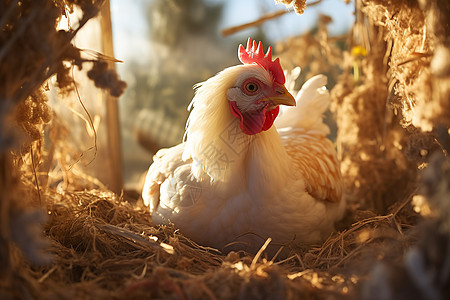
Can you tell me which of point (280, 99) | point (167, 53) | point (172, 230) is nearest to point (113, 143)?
point (172, 230)

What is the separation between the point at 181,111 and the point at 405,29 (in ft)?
12.1

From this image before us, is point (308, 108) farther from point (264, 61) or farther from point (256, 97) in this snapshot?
point (256, 97)

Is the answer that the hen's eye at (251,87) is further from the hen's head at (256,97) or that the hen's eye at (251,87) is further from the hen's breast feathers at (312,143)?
the hen's breast feathers at (312,143)

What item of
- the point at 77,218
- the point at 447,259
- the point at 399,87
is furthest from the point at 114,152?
the point at 447,259

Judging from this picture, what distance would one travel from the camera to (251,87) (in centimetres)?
225

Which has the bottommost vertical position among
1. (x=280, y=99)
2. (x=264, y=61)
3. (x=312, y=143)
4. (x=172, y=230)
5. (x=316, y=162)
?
(x=172, y=230)

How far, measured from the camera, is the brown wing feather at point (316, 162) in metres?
2.61

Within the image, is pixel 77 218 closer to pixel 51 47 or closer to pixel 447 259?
pixel 51 47

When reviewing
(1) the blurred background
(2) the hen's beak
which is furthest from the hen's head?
(1) the blurred background

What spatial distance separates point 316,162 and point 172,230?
1.15 m

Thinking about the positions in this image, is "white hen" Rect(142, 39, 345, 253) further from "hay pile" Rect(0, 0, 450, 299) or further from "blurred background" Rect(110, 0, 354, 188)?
"blurred background" Rect(110, 0, 354, 188)

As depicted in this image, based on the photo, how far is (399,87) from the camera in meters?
2.14

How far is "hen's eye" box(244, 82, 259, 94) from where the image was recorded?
224 cm

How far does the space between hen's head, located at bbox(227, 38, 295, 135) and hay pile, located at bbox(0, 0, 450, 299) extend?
65 centimetres
